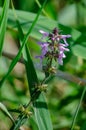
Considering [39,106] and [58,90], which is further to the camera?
[58,90]

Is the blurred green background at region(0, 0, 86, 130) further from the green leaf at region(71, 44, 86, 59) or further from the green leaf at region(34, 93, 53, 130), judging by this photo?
the green leaf at region(34, 93, 53, 130)

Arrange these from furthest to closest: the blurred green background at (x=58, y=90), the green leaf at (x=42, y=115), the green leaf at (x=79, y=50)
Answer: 1. the blurred green background at (x=58, y=90)
2. the green leaf at (x=79, y=50)
3. the green leaf at (x=42, y=115)

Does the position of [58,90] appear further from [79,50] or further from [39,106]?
[39,106]

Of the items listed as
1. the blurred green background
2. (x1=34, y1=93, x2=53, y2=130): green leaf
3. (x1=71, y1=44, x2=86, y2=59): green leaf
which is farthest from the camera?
the blurred green background

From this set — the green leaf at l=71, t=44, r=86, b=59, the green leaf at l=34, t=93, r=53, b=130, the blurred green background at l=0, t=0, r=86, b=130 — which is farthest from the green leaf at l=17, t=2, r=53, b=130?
the blurred green background at l=0, t=0, r=86, b=130

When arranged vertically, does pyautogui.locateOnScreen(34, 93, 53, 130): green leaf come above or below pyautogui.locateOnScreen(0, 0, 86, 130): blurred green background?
above

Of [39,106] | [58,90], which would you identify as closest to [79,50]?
[39,106]

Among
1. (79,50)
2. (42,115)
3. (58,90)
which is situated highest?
(79,50)

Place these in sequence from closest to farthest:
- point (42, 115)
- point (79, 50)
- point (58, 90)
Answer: point (42, 115) → point (79, 50) → point (58, 90)

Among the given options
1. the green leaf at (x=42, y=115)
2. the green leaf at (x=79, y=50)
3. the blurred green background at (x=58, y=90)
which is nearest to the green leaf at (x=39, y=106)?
the green leaf at (x=42, y=115)

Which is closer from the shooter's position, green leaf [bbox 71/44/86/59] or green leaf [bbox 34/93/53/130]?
green leaf [bbox 34/93/53/130]

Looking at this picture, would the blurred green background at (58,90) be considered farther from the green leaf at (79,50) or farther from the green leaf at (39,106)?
the green leaf at (39,106)
